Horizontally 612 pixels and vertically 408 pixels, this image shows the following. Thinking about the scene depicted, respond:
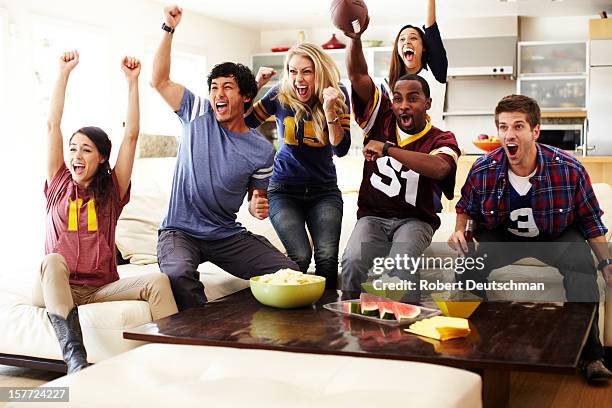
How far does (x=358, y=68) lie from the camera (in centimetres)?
335

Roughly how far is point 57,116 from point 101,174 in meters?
0.30

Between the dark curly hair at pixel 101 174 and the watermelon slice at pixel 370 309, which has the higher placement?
the dark curly hair at pixel 101 174

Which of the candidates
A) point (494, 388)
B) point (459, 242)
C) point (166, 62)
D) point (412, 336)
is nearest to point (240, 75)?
point (166, 62)

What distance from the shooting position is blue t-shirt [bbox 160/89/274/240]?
133 inches

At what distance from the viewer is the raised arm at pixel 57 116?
3113 mm

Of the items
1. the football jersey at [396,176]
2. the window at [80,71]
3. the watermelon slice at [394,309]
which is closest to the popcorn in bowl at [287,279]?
the watermelon slice at [394,309]

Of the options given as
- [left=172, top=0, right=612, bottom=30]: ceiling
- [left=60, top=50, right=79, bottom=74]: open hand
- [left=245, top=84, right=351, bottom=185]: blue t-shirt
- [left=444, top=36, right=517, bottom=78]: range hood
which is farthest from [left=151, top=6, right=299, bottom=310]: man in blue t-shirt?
[left=444, top=36, right=517, bottom=78]: range hood

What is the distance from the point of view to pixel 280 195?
3547mm

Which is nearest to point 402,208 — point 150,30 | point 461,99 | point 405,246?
point 405,246

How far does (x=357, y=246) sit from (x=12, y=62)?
431cm

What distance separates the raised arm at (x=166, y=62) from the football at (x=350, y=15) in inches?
27.2

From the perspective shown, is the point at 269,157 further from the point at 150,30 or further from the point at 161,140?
the point at 150,30

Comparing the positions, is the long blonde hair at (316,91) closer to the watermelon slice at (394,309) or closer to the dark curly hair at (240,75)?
the dark curly hair at (240,75)

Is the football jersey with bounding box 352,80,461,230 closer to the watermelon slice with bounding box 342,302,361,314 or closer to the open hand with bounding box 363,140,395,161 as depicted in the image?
the open hand with bounding box 363,140,395,161
